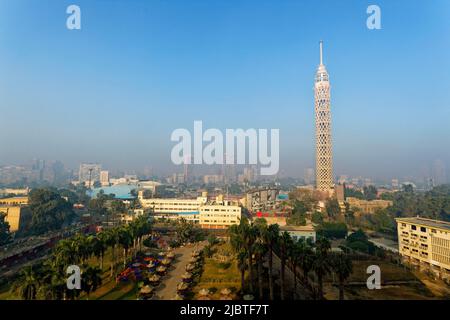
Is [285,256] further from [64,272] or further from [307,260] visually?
[64,272]

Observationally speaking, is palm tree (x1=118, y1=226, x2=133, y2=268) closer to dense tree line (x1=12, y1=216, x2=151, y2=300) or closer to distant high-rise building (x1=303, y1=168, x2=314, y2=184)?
dense tree line (x1=12, y1=216, x2=151, y2=300)

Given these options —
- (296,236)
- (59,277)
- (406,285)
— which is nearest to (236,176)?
(296,236)

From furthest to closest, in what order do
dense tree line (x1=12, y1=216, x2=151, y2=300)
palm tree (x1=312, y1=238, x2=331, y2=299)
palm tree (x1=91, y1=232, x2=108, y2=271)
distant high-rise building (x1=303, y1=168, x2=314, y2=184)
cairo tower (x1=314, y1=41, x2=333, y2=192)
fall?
distant high-rise building (x1=303, y1=168, x2=314, y2=184)
cairo tower (x1=314, y1=41, x2=333, y2=192)
palm tree (x1=91, y1=232, x2=108, y2=271)
palm tree (x1=312, y1=238, x2=331, y2=299)
dense tree line (x1=12, y1=216, x2=151, y2=300)

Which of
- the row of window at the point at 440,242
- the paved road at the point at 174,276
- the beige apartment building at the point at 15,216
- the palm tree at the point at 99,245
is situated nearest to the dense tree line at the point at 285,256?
the paved road at the point at 174,276

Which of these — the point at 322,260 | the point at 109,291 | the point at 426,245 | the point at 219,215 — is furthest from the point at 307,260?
the point at 219,215

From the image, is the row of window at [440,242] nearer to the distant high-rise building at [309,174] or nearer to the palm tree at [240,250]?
the palm tree at [240,250]

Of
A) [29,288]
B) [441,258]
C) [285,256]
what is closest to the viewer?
[29,288]

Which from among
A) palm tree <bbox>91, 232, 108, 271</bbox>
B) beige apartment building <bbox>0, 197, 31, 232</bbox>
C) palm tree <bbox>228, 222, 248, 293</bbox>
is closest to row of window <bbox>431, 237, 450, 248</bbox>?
palm tree <bbox>228, 222, 248, 293</bbox>
